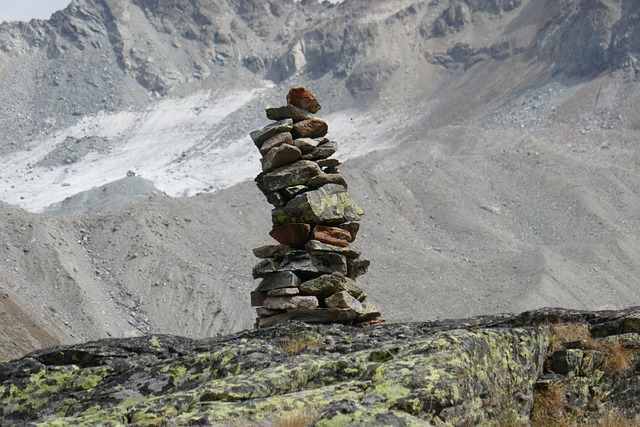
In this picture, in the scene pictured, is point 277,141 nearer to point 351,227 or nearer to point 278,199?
point 278,199

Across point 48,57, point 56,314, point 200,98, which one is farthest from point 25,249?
point 48,57

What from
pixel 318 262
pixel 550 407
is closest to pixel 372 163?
pixel 318 262

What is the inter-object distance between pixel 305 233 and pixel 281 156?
179cm

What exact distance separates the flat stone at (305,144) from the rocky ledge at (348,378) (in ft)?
19.4

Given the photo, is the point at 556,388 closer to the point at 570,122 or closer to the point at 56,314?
the point at 56,314

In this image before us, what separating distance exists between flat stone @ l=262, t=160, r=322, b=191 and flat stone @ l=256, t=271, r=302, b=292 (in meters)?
1.91

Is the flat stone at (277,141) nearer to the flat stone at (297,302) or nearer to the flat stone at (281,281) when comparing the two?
the flat stone at (281,281)

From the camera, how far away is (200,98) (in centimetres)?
18538

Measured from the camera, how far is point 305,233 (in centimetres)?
1653

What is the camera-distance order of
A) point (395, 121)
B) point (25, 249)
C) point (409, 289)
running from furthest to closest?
point (395, 121)
point (409, 289)
point (25, 249)

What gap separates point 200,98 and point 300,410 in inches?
7143

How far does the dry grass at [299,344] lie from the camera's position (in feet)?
36.2

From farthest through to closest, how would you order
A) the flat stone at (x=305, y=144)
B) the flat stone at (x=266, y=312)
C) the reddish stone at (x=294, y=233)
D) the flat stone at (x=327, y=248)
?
the flat stone at (x=305, y=144) → the reddish stone at (x=294, y=233) → the flat stone at (x=327, y=248) → the flat stone at (x=266, y=312)

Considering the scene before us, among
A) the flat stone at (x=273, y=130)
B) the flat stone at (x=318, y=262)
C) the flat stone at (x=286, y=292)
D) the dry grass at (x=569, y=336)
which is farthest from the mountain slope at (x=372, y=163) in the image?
the dry grass at (x=569, y=336)
